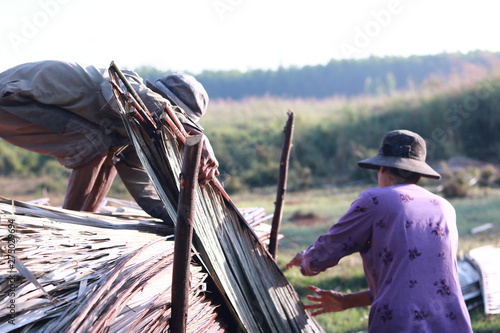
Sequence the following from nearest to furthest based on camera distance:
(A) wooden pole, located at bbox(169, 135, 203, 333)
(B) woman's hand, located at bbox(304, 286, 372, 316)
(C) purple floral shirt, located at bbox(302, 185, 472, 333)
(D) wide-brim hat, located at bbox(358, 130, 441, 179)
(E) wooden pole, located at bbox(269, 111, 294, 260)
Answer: (A) wooden pole, located at bbox(169, 135, 203, 333) < (C) purple floral shirt, located at bbox(302, 185, 472, 333) < (D) wide-brim hat, located at bbox(358, 130, 441, 179) < (B) woman's hand, located at bbox(304, 286, 372, 316) < (E) wooden pole, located at bbox(269, 111, 294, 260)

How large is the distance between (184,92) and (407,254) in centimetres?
154

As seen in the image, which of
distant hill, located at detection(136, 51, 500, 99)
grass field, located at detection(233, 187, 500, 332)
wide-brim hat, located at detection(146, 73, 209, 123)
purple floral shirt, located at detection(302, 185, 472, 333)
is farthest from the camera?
distant hill, located at detection(136, 51, 500, 99)

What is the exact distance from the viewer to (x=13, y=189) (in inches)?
567

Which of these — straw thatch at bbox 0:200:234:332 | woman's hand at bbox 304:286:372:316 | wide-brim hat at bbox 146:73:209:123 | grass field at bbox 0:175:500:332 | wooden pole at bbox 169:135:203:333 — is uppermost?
wide-brim hat at bbox 146:73:209:123

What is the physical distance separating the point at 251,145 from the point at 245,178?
1702 mm

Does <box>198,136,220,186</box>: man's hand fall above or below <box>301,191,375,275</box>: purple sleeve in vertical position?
above

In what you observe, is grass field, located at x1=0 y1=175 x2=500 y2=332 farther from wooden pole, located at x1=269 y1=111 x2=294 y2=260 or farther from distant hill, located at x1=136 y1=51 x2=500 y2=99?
distant hill, located at x1=136 y1=51 x2=500 y2=99

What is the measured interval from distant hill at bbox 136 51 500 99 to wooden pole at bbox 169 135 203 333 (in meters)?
24.7

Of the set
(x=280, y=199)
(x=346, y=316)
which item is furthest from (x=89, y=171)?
(x=346, y=316)

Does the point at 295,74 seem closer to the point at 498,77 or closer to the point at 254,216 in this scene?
the point at 498,77

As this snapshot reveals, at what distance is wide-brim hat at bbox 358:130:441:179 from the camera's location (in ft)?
8.84

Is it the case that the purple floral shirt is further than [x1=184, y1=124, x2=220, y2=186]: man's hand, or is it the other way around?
[x1=184, y1=124, x2=220, y2=186]: man's hand

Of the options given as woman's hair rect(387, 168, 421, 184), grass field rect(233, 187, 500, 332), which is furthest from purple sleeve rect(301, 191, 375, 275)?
grass field rect(233, 187, 500, 332)

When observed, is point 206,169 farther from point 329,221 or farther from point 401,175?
point 329,221
